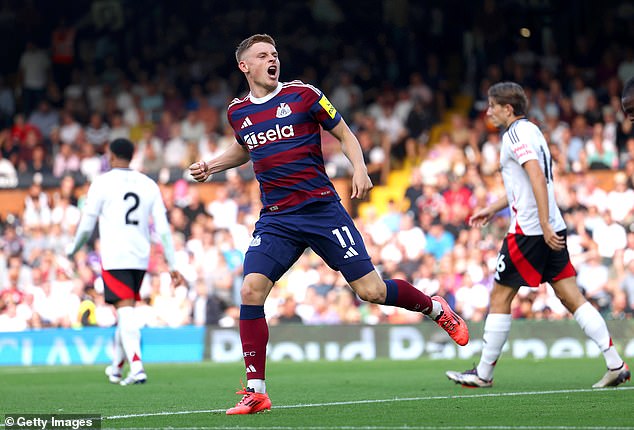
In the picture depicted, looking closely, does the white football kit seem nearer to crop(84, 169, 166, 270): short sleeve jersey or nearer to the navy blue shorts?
crop(84, 169, 166, 270): short sleeve jersey

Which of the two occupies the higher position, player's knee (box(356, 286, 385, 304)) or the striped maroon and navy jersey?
the striped maroon and navy jersey

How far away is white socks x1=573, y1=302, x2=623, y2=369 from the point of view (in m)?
9.59

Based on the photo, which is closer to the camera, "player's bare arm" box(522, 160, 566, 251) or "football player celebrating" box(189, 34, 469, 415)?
"football player celebrating" box(189, 34, 469, 415)

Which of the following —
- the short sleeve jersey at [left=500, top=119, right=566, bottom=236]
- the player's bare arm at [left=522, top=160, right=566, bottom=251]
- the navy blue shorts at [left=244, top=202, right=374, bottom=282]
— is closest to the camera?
the navy blue shorts at [left=244, top=202, right=374, bottom=282]

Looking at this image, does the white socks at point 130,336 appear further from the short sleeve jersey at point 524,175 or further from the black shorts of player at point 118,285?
the short sleeve jersey at point 524,175

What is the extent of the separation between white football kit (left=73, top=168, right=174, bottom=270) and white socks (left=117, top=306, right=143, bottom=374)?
1.40 feet

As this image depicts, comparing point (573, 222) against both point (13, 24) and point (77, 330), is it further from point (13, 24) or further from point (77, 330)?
point (13, 24)

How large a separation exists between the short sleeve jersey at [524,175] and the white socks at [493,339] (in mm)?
720

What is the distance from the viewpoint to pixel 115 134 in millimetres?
23453

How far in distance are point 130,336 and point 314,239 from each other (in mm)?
3750

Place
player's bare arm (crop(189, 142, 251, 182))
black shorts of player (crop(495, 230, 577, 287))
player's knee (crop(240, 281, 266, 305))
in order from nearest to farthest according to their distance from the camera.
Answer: player's knee (crop(240, 281, 266, 305)) < player's bare arm (crop(189, 142, 251, 182)) < black shorts of player (crop(495, 230, 577, 287))

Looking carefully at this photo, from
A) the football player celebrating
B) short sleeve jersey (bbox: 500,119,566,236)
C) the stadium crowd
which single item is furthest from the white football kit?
the stadium crowd

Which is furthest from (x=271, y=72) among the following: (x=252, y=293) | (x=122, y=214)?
(x=122, y=214)

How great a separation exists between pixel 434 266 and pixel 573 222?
2.15m
